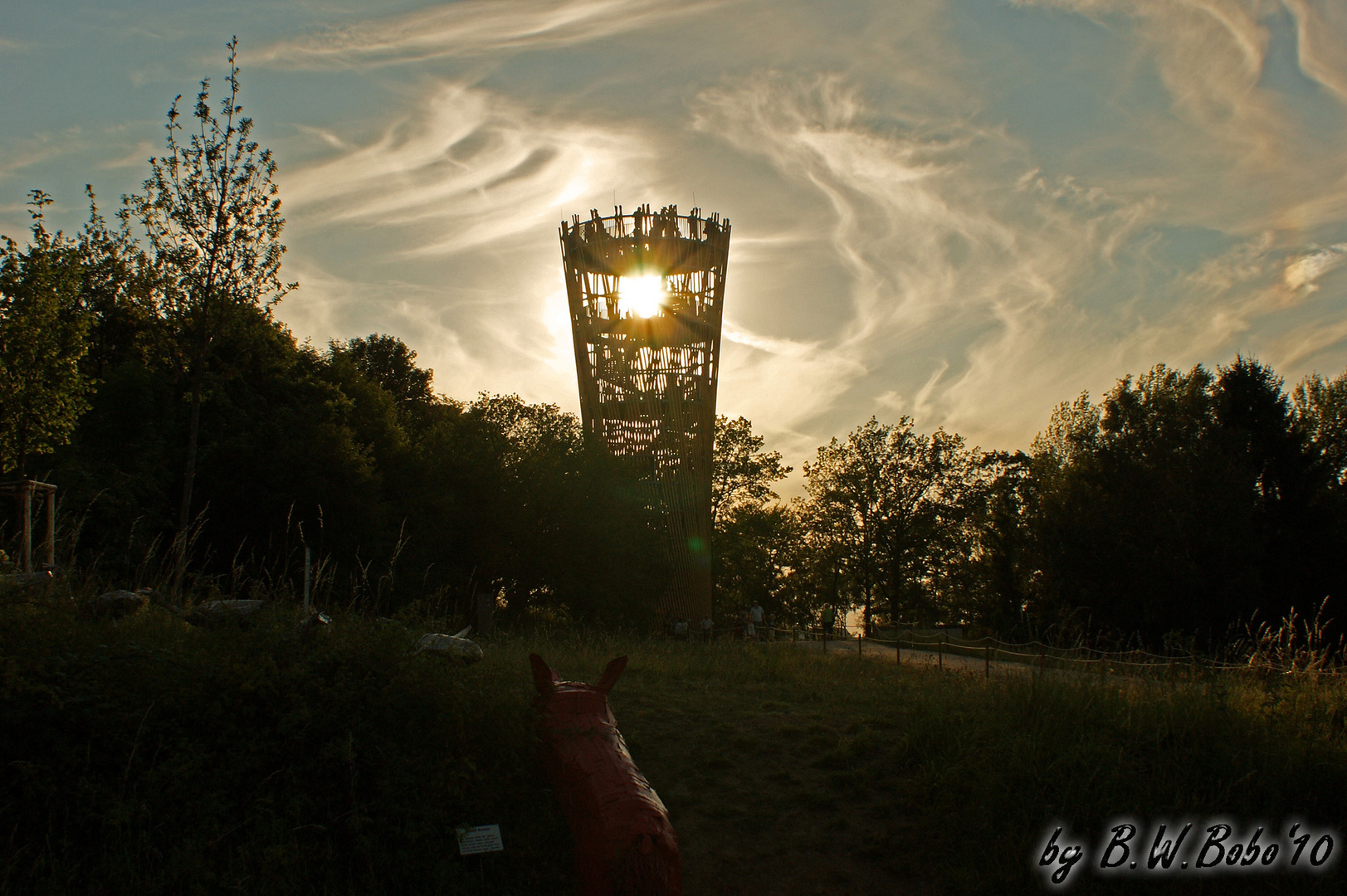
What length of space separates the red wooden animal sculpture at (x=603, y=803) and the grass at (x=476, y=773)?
0.19 meters

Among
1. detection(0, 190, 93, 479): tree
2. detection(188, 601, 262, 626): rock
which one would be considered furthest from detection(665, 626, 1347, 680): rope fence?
detection(0, 190, 93, 479): tree

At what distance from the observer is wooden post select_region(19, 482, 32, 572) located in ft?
20.4

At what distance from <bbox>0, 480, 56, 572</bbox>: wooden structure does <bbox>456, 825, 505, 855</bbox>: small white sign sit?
12.6ft

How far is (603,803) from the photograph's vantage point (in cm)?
404

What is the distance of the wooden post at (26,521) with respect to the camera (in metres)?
6.23

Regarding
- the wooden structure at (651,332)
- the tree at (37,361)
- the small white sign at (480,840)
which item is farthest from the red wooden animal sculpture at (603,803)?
the wooden structure at (651,332)

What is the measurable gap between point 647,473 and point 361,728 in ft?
45.4

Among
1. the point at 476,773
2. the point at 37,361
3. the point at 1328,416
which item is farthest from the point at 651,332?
the point at 1328,416

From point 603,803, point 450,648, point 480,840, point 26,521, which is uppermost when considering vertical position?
point 26,521

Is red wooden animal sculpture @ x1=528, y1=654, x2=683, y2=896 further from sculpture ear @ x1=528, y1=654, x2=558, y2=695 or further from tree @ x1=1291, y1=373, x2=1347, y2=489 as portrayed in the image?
tree @ x1=1291, y1=373, x2=1347, y2=489

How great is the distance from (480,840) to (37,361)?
31.2 ft

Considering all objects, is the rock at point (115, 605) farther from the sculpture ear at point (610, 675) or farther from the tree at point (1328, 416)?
the tree at point (1328, 416)

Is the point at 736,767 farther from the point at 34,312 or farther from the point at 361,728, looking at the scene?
the point at 34,312

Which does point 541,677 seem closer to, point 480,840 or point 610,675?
point 610,675
